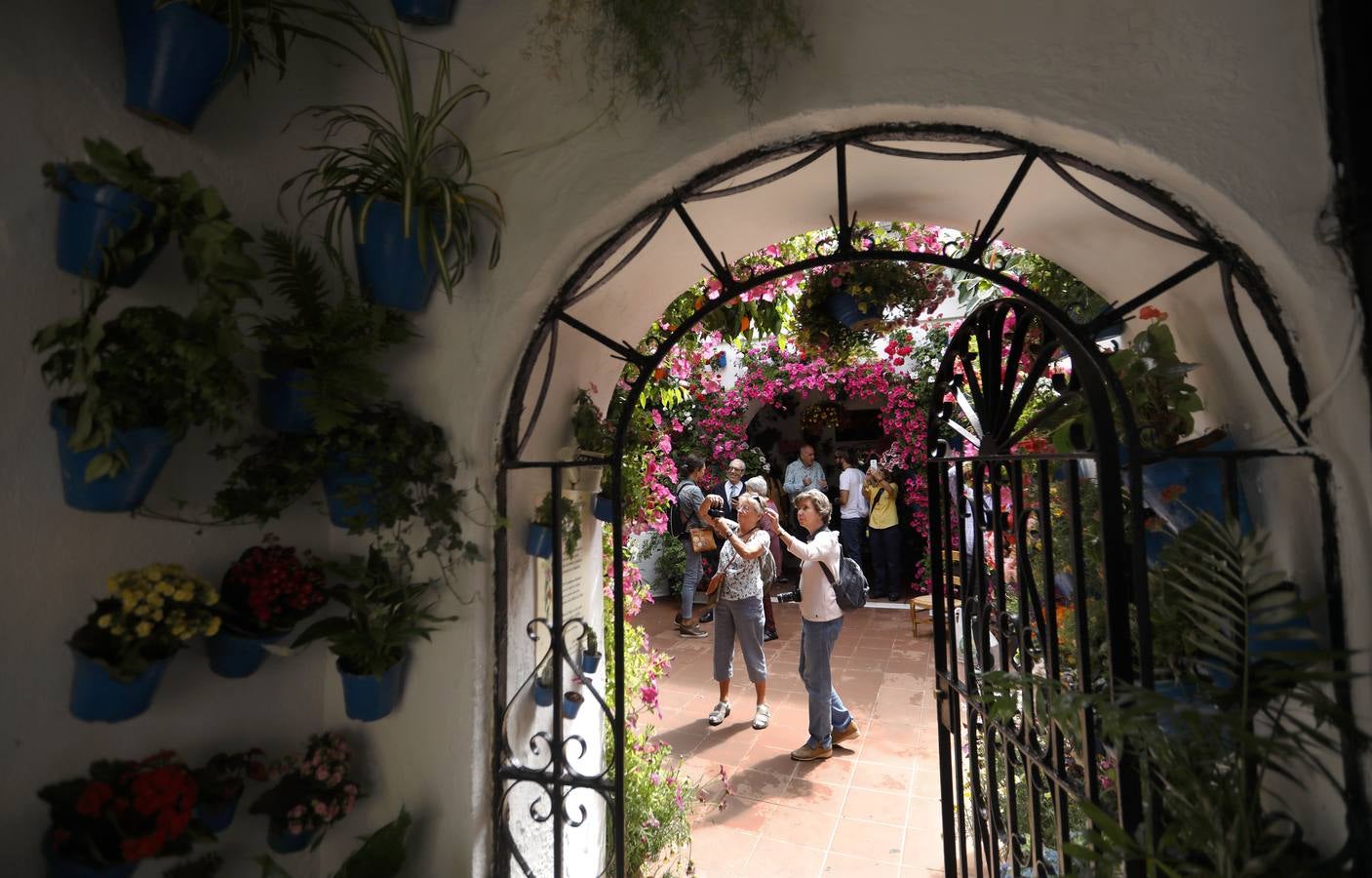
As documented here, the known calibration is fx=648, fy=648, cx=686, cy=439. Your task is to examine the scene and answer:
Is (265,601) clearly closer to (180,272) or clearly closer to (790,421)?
(180,272)

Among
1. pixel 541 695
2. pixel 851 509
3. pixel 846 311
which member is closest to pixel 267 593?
pixel 541 695

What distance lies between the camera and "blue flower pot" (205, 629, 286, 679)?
5.26 ft

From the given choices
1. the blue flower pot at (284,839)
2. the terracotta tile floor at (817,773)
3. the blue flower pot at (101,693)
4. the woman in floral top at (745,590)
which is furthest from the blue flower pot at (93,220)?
the woman in floral top at (745,590)

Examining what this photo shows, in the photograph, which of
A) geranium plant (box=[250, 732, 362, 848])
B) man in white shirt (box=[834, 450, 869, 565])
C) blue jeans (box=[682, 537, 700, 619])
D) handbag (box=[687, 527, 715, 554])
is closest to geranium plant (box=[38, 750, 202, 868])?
geranium plant (box=[250, 732, 362, 848])

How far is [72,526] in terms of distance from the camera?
147 cm

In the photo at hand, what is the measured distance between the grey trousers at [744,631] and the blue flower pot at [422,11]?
135 inches

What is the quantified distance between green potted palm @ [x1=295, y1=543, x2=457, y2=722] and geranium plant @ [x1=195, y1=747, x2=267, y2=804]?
24 cm

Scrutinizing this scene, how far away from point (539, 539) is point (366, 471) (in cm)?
53

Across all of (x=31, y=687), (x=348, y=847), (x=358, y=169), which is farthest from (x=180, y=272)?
(x=348, y=847)

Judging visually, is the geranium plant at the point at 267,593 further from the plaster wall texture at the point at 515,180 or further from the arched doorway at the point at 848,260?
the arched doorway at the point at 848,260

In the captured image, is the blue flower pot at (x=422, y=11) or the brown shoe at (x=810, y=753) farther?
the brown shoe at (x=810, y=753)

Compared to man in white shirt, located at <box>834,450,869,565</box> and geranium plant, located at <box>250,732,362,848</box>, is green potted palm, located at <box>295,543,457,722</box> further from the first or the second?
man in white shirt, located at <box>834,450,869,565</box>

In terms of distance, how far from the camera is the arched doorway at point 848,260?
1.40 m

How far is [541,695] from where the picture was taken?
200 cm
